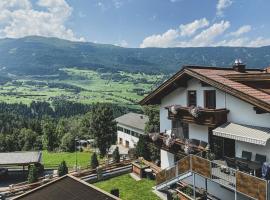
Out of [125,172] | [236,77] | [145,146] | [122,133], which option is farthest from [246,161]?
[122,133]

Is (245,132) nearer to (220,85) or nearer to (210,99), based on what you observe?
(220,85)

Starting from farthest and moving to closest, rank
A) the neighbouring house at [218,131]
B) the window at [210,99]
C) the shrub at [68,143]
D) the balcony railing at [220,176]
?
the shrub at [68,143] → the window at [210,99] → the neighbouring house at [218,131] → the balcony railing at [220,176]

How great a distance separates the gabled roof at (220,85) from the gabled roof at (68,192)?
1042 cm

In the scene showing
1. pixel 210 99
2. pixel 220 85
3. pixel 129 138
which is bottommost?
pixel 129 138

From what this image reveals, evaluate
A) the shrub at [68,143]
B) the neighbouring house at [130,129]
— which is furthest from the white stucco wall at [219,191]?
the shrub at [68,143]

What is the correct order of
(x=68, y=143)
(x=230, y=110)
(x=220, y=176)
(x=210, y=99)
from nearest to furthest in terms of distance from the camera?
1. (x=220, y=176)
2. (x=230, y=110)
3. (x=210, y=99)
4. (x=68, y=143)

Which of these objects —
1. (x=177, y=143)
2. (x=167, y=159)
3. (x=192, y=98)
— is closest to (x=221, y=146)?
(x=177, y=143)

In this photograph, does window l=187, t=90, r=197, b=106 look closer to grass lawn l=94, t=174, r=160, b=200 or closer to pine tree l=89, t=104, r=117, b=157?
grass lawn l=94, t=174, r=160, b=200

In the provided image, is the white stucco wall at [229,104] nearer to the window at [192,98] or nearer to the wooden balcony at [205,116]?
the window at [192,98]

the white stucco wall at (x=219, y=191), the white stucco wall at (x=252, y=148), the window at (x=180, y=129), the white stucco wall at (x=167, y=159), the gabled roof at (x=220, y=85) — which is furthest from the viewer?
the white stucco wall at (x=167, y=159)

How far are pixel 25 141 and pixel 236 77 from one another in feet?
279

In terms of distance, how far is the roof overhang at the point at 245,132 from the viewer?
61.9 feet

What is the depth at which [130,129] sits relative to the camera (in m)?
83.5

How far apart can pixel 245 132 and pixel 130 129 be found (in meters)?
63.9
